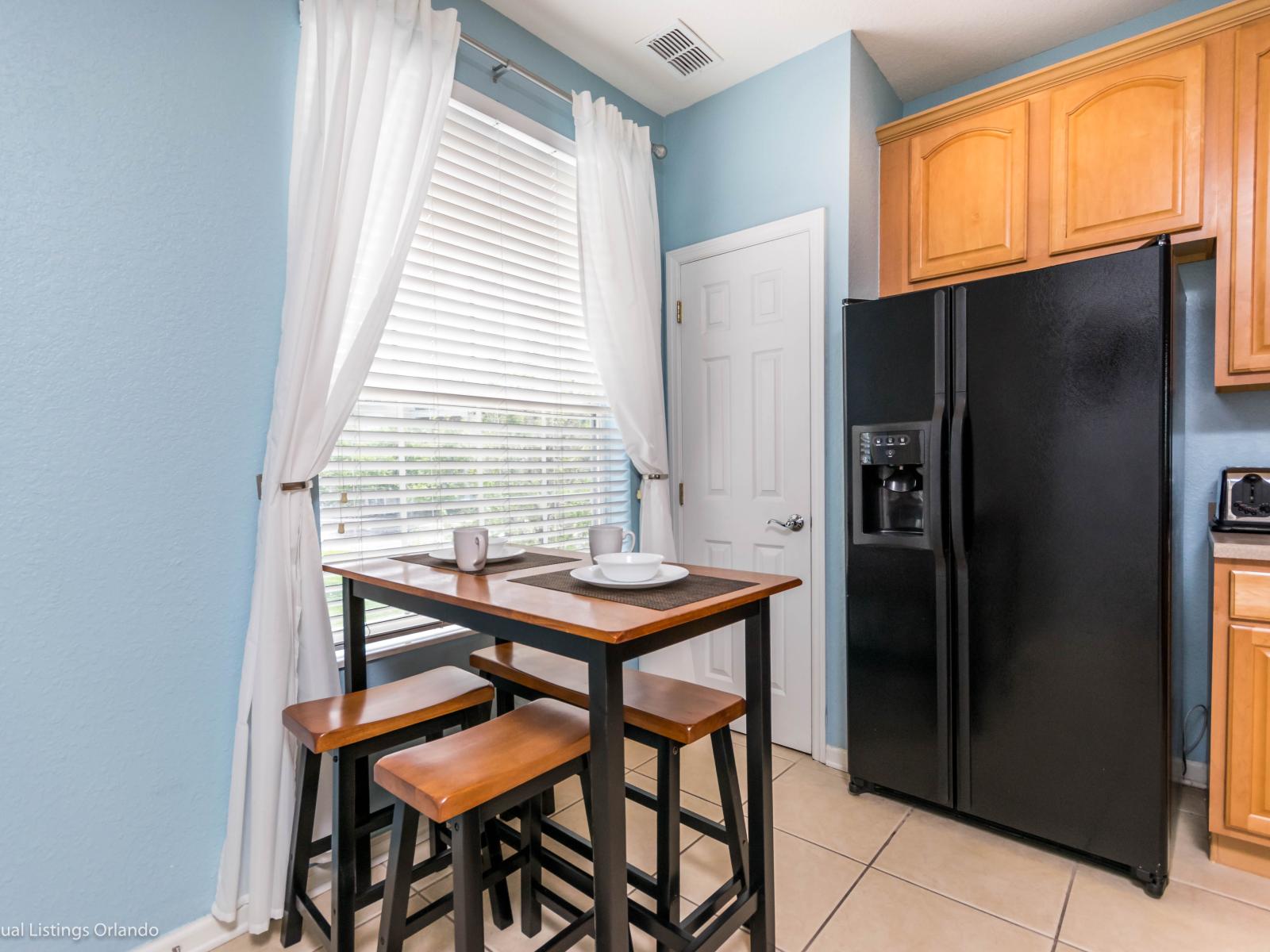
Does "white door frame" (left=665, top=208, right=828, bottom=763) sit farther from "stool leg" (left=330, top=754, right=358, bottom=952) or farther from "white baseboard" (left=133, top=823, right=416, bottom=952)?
"white baseboard" (left=133, top=823, right=416, bottom=952)

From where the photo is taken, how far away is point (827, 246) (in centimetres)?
250

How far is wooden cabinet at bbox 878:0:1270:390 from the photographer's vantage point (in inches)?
75.4

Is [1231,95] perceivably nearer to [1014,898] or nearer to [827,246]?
[827,246]

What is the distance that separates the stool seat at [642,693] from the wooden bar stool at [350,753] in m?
0.13

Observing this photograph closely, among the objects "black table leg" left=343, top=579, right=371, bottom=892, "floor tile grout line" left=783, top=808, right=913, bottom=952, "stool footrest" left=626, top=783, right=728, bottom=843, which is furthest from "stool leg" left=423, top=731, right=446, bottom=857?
"floor tile grout line" left=783, top=808, right=913, bottom=952

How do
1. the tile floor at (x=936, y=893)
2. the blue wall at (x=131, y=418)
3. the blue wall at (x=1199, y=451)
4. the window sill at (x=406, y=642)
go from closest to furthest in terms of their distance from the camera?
the blue wall at (x=131, y=418), the tile floor at (x=936, y=893), the window sill at (x=406, y=642), the blue wall at (x=1199, y=451)

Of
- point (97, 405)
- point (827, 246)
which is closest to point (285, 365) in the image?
point (97, 405)

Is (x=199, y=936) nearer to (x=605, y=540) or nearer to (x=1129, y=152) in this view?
(x=605, y=540)

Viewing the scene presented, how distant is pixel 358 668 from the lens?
5.75 feet

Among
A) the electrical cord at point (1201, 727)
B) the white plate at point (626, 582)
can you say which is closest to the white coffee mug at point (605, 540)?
the white plate at point (626, 582)

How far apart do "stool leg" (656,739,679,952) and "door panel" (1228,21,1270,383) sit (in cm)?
207

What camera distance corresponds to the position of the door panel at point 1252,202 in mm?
1877

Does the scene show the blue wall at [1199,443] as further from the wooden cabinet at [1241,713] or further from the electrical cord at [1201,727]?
the wooden cabinet at [1241,713]

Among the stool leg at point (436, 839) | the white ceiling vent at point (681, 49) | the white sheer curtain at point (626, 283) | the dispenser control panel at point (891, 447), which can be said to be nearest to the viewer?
the stool leg at point (436, 839)
